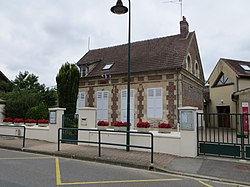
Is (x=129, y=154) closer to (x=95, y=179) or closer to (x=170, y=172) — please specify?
(x=170, y=172)

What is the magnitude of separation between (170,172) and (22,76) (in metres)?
27.2

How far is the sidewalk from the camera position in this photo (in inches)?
253

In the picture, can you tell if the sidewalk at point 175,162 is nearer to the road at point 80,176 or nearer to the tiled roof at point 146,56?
the road at point 80,176

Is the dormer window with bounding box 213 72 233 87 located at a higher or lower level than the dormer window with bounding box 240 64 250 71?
lower

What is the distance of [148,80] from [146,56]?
272 cm

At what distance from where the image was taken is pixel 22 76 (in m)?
29.9

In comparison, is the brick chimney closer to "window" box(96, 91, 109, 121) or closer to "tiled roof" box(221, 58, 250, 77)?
"tiled roof" box(221, 58, 250, 77)

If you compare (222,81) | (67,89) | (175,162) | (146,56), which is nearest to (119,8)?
(175,162)

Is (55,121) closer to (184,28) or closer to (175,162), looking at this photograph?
(175,162)

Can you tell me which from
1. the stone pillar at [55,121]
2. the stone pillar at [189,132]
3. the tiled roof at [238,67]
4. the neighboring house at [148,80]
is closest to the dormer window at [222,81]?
the tiled roof at [238,67]

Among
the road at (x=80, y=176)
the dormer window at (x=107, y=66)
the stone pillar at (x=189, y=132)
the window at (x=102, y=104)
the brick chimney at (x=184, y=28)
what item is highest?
the brick chimney at (x=184, y=28)

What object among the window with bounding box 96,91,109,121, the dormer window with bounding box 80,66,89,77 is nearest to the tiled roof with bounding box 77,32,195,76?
the dormer window with bounding box 80,66,89,77

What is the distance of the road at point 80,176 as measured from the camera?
18.2 feet

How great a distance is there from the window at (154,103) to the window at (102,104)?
391cm
